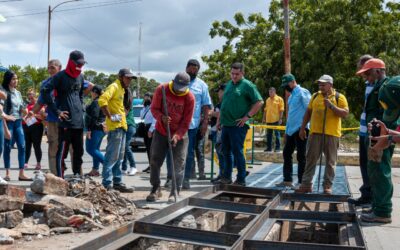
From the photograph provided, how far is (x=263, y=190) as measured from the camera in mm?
7113

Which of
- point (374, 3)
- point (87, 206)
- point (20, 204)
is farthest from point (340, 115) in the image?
point (374, 3)

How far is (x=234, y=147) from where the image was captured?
7504 millimetres

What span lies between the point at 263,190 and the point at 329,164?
1.07m

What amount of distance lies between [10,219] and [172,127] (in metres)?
2.56

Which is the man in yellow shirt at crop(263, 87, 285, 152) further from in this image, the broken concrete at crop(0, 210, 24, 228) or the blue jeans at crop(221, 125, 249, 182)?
the broken concrete at crop(0, 210, 24, 228)

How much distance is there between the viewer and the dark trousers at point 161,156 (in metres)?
6.56

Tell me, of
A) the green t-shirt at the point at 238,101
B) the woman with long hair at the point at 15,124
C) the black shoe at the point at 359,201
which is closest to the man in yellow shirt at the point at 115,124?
the green t-shirt at the point at 238,101

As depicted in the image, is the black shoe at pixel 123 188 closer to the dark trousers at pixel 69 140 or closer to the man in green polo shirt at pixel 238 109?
the dark trousers at pixel 69 140

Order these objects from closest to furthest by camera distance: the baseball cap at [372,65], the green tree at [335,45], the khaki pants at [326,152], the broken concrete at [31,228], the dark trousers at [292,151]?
1. the broken concrete at [31,228]
2. the baseball cap at [372,65]
3. the khaki pants at [326,152]
4. the dark trousers at [292,151]
5. the green tree at [335,45]

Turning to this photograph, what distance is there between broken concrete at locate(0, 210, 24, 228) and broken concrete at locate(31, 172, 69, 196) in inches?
30.0

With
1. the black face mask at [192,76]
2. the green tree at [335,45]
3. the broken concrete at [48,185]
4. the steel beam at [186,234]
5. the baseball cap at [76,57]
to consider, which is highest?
the green tree at [335,45]

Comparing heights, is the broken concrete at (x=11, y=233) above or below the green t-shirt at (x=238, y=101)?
below

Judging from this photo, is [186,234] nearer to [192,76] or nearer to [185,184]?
[185,184]

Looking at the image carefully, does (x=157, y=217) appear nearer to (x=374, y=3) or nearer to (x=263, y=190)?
(x=263, y=190)
